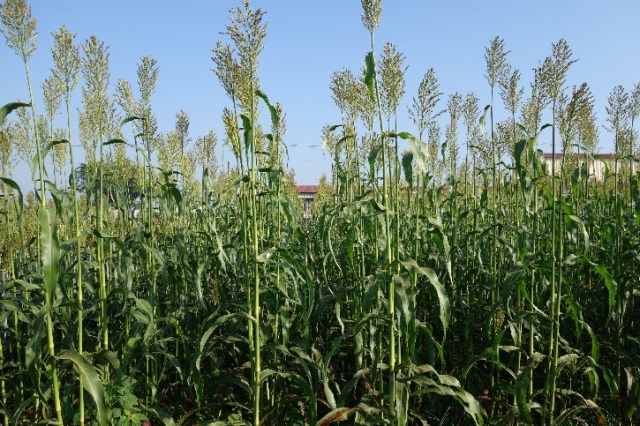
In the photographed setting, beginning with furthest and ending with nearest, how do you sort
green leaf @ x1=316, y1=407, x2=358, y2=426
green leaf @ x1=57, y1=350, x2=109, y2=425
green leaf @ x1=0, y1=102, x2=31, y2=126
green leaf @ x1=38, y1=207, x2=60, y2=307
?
green leaf @ x1=316, y1=407, x2=358, y2=426 < green leaf @ x1=0, y1=102, x2=31, y2=126 < green leaf @ x1=57, y1=350, x2=109, y2=425 < green leaf @ x1=38, y1=207, x2=60, y2=307

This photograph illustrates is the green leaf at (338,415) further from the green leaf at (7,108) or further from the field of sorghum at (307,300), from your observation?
the green leaf at (7,108)

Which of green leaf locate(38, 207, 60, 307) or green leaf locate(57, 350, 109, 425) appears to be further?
green leaf locate(57, 350, 109, 425)

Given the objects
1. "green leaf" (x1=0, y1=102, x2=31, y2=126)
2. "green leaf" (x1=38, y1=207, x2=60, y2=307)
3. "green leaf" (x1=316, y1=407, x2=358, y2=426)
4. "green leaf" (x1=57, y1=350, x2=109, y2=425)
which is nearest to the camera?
"green leaf" (x1=38, y1=207, x2=60, y2=307)

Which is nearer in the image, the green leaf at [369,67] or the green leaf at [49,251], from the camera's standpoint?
the green leaf at [49,251]

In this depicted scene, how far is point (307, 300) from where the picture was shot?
12.7ft

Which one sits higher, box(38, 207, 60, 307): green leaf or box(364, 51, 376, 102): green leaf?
box(364, 51, 376, 102): green leaf

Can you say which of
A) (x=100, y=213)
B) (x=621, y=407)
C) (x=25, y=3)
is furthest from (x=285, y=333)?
(x=621, y=407)

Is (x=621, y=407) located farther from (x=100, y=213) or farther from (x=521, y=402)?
(x=100, y=213)

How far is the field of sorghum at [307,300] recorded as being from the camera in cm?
276

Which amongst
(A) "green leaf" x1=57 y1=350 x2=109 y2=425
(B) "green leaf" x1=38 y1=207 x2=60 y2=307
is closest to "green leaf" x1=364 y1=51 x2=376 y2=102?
(B) "green leaf" x1=38 y1=207 x2=60 y2=307

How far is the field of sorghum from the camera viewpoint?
2758 millimetres

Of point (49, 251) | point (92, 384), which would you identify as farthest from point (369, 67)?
point (92, 384)

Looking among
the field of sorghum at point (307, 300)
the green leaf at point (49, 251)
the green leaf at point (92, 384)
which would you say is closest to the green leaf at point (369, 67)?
the field of sorghum at point (307, 300)

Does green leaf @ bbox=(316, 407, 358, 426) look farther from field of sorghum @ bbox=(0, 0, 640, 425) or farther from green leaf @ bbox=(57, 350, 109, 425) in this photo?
green leaf @ bbox=(57, 350, 109, 425)
